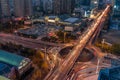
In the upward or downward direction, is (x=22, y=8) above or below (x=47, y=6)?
below

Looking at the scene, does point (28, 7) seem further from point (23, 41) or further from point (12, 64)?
point (12, 64)

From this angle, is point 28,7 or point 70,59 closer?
point 70,59

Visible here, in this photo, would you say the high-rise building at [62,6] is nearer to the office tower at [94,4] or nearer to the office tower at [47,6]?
the office tower at [47,6]

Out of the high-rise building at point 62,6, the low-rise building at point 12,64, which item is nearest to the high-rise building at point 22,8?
the high-rise building at point 62,6

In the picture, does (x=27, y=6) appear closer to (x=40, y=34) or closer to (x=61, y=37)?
(x=40, y=34)

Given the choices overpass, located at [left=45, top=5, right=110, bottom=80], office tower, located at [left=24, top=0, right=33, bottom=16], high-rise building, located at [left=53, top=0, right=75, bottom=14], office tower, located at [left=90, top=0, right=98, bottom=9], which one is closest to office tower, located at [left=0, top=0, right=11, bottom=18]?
office tower, located at [left=24, top=0, right=33, bottom=16]

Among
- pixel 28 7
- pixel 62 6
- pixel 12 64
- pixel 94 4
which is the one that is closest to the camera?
pixel 12 64

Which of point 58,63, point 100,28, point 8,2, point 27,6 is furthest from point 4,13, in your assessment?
point 58,63

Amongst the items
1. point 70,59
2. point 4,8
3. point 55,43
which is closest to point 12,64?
point 70,59
